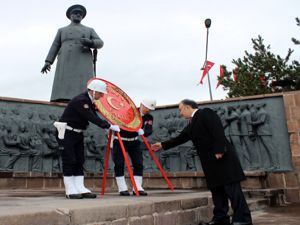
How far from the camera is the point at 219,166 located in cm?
389

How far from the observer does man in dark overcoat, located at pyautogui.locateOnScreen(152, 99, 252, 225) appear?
3.73m

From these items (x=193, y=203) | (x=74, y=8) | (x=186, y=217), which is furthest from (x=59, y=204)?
(x=74, y=8)

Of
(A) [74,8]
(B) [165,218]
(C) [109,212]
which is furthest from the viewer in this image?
(A) [74,8]

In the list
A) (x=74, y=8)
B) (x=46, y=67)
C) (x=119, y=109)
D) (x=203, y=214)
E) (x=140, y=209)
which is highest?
(x=74, y=8)

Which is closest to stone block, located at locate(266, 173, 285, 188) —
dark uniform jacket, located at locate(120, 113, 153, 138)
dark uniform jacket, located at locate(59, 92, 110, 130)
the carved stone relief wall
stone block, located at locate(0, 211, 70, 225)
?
the carved stone relief wall

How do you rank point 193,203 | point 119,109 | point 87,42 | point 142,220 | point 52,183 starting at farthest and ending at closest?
point 87,42, point 52,183, point 119,109, point 193,203, point 142,220

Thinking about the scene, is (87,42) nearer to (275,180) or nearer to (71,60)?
(71,60)

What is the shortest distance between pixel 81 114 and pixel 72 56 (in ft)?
24.3

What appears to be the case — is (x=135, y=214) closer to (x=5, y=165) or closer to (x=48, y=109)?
(x=5, y=165)

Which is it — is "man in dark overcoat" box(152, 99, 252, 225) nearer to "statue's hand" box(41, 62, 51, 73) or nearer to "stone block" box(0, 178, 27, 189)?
"stone block" box(0, 178, 27, 189)

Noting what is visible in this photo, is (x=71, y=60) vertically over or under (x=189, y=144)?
over

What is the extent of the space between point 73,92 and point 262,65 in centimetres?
1411

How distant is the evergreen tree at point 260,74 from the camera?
19.2 meters

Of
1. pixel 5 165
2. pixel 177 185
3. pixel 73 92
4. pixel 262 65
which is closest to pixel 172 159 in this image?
pixel 177 185
